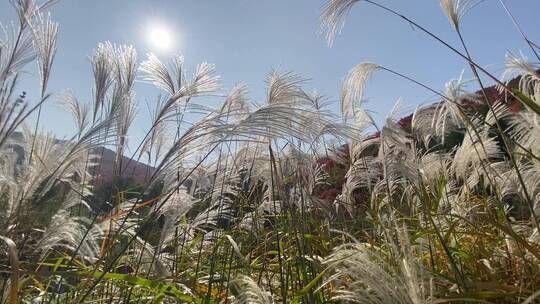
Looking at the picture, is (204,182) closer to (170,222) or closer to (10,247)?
(170,222)

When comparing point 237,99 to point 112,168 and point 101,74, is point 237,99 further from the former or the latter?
point 112,168

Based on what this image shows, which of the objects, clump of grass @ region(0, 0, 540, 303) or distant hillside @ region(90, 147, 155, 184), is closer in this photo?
clump of grass @ region(0, 0, 540, 303)

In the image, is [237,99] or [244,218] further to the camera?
[244,218]

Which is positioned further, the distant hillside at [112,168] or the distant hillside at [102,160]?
the distant hillside at [112,168]

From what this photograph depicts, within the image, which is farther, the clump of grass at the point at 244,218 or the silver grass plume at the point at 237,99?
the silver grass plume at the point at 237,99

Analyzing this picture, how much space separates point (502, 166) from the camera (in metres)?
4.09

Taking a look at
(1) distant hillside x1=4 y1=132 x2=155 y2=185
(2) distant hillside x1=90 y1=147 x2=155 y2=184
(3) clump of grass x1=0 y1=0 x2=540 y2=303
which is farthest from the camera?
(2) distant hillside x1=90 y1=147 x2=155 y2=184

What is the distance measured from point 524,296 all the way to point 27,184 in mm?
1854

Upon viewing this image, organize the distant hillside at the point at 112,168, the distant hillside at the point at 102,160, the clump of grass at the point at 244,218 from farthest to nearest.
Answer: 1. the distant hillside at the point at 112,168
2. the distant hillside at the point at 102,160
3. the clump of grass at the point at 244,218

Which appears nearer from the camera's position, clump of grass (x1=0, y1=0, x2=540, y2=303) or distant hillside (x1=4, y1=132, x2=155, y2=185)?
clump of grass (x1=0, y1=0, x2=540, y2=303)

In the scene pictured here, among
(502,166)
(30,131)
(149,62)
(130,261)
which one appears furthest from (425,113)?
(30,131)


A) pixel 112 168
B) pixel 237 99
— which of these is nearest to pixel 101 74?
pixel 237 99

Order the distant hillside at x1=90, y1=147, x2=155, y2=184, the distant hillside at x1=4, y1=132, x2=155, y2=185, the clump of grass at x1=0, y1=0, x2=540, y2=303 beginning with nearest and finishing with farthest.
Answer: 1. the clump of grass at x1=0, y1=0, x2=540, y2=303
2. the distant hillside at x1=4, y1=132, x2=155, y2=185
3. the distant hillside at x1=90, y1=147, x2=155, y2=184

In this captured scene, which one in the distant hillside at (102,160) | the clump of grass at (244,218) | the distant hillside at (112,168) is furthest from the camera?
the distant hillside at (112,168)
